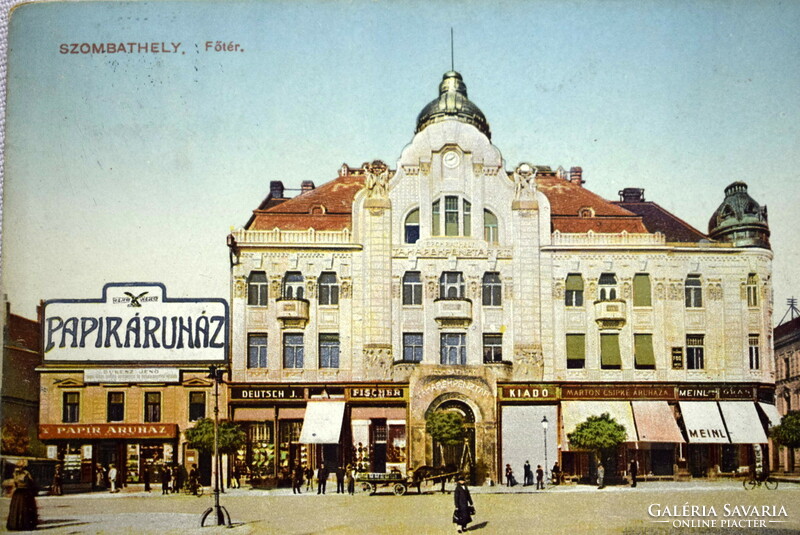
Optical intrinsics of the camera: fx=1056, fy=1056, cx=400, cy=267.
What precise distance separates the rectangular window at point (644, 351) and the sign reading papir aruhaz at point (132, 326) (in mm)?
5768

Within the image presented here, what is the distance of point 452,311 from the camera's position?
15.0 meters

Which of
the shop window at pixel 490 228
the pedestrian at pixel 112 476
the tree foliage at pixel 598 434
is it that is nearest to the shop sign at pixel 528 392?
the tree foliage at pixel 598 434

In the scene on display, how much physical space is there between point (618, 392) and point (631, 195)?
9.31 ft

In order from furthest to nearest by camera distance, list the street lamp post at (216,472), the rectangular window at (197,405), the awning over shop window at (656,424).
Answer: the awning over shop window at (656,424) < the rectangular window at (197,405) < the street lamp post at (216,472)

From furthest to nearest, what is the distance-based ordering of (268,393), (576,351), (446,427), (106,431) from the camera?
1. (576,351)
2. (268,393)
3. (446,427)
4. (106,431)

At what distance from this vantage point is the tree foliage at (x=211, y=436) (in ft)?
47.4

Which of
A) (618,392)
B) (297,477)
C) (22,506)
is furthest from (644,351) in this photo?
(22,506)

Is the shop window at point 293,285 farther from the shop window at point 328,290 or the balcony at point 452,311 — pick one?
the balcony at point 452,311

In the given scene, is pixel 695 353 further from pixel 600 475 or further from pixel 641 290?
pixel 600 475

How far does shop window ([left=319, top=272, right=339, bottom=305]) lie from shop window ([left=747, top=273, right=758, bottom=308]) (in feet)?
18.9

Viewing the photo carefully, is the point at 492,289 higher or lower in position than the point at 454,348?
higher

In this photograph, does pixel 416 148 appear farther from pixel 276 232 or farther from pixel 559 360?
pixel 559 360

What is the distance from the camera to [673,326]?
49.2 feet

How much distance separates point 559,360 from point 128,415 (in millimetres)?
6054
